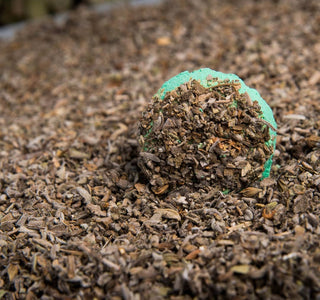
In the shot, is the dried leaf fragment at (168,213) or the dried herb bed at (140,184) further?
the dried leaf fragment at (168,213)

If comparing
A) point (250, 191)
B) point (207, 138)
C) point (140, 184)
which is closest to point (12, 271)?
point (140, 184)

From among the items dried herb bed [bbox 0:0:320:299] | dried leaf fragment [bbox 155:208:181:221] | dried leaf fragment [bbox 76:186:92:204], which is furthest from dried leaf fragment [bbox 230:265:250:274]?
Answer: dried leaf fragment [bbox 76:186:92:204]

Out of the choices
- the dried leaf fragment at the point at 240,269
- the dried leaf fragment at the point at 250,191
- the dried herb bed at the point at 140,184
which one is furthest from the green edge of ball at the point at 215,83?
the dried leaf fragment at the point at 240,269

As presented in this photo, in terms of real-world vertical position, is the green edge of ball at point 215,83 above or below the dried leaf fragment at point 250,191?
above

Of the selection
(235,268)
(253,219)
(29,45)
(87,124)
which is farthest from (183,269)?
(29,45)

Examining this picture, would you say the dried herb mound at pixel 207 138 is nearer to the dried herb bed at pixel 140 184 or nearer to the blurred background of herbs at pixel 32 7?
the dried herb bed at pixel 140 184

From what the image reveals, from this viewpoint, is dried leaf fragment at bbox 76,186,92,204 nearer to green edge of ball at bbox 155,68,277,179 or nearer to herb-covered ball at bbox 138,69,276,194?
herb-covered ball at bbox 138,69,276,194

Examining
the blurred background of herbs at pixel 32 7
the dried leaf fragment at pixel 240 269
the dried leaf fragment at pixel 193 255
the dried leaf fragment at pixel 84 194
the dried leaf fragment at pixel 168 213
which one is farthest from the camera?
the blurred background of herbs at pixel 32 7
